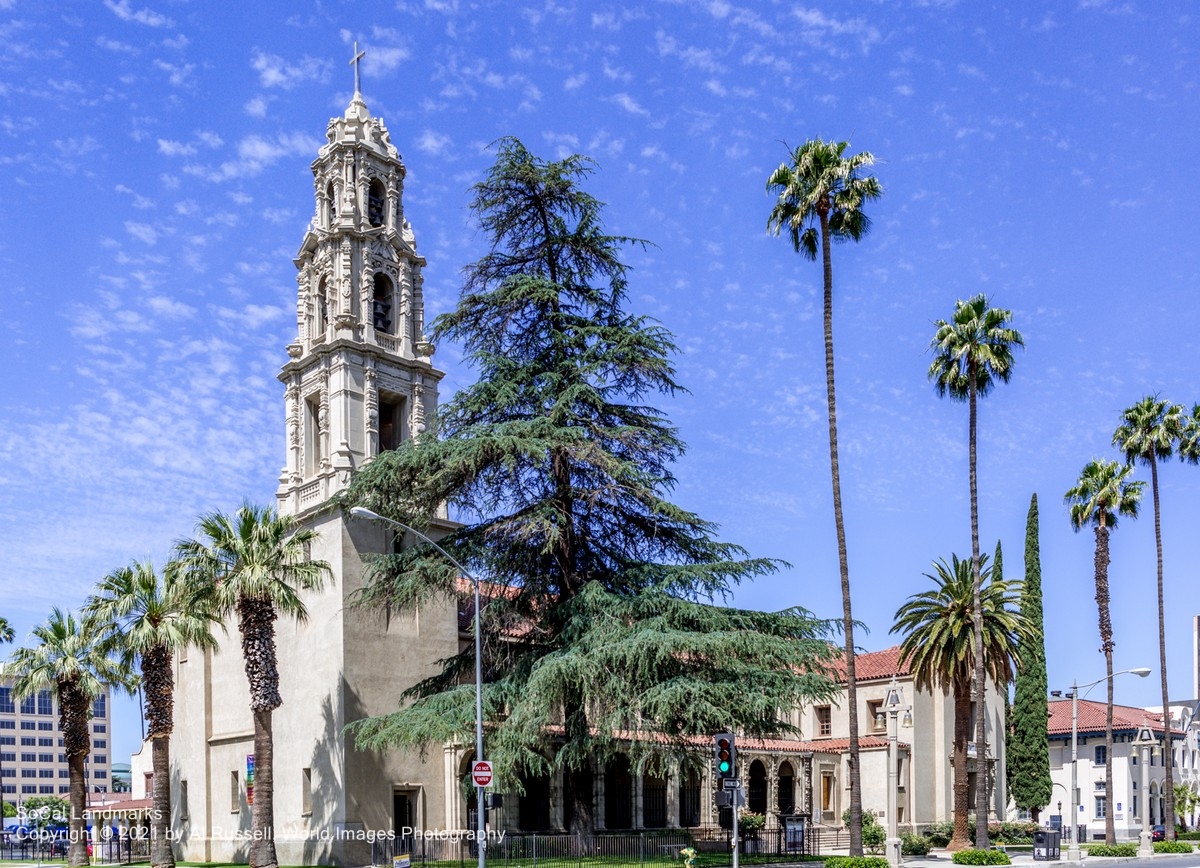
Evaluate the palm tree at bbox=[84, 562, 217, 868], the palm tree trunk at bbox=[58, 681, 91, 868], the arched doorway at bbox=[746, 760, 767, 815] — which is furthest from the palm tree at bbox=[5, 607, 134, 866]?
the arched doorway at bbox=[746, 760, 767, 815]

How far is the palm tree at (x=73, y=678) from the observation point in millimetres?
43656

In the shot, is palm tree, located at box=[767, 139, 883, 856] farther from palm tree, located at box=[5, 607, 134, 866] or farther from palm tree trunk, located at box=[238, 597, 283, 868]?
palm tree, located at box=[5, 607, 134, 866]

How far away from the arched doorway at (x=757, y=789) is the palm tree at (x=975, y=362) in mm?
9122

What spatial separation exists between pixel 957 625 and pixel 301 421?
1047 inches

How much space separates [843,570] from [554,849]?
1168cm

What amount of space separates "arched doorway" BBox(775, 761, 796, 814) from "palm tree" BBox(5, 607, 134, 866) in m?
27.1

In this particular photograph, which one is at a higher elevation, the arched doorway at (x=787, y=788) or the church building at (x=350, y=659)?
the church building at (x=350, y=659)

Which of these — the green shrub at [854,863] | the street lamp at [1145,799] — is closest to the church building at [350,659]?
the green shrub at [854,863]

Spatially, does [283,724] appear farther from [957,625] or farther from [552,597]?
[957,625]

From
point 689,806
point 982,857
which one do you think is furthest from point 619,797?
point 982,857

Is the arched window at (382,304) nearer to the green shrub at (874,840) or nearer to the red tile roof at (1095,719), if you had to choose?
the green shrub at (874,840)

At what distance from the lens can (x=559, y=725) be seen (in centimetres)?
3531

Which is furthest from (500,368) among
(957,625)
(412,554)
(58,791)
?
(58,791)

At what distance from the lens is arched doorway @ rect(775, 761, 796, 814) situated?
168 feet
